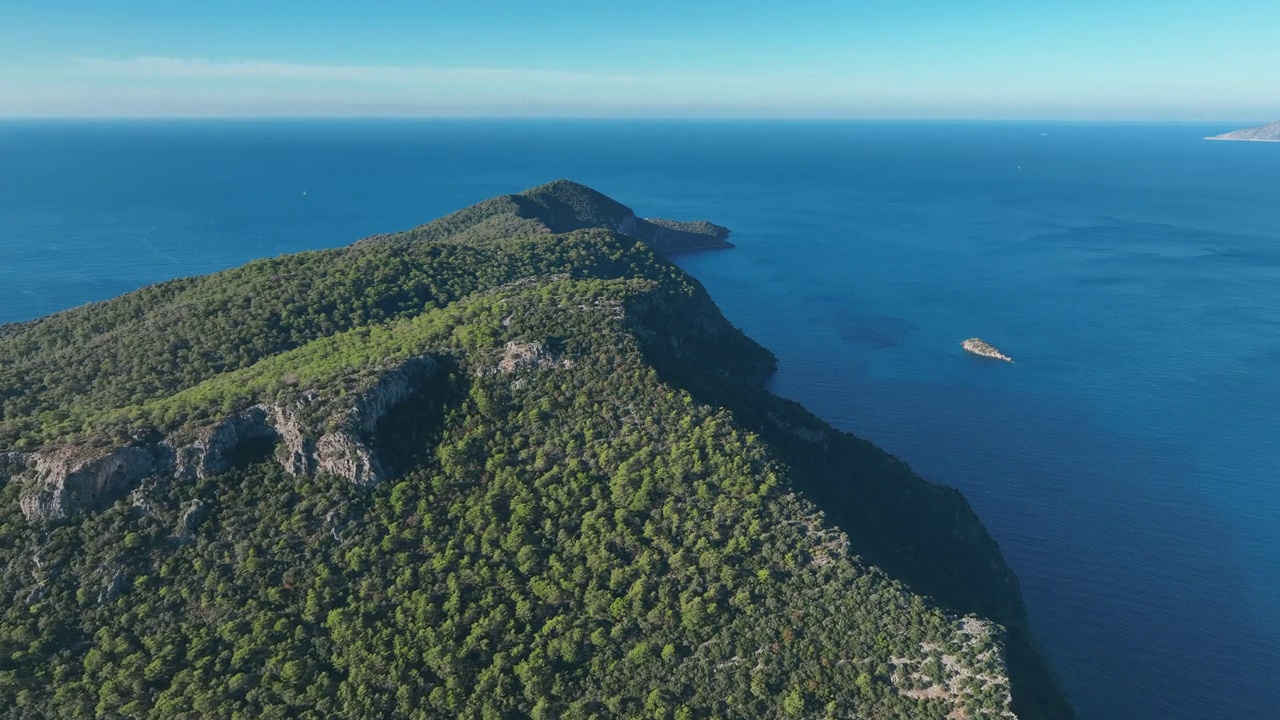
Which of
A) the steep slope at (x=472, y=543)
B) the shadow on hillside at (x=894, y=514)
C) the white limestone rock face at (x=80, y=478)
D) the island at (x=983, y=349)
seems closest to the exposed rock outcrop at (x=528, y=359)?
the steep slope at (x=472, y=543)

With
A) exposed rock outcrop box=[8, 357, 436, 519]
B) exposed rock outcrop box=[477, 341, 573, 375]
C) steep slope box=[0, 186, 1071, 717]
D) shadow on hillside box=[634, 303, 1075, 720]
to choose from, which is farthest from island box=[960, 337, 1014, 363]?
exposed rock outcrop box=[8, 357, 436, 519]

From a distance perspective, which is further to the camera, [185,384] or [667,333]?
[667,333]

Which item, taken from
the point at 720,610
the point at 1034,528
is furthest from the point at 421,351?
the point at 1034,528

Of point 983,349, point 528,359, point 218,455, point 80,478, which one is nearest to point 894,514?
point 528,359

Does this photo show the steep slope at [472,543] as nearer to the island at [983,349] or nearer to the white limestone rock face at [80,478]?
the white limestone rock face at [80,478]

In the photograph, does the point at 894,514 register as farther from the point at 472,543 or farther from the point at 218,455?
the point at 218,455

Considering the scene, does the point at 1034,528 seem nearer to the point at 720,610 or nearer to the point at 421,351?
the point at 720,610
